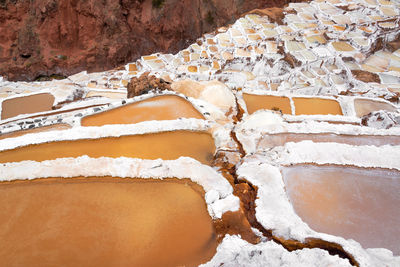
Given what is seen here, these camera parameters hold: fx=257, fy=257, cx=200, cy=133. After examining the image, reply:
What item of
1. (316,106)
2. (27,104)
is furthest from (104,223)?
(27,104)

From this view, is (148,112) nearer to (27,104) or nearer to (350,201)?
(350,201)

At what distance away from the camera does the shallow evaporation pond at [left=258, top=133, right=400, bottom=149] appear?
11.0ft

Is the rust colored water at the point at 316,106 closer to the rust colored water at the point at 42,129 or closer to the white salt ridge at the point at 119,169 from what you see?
the white salt ridge at the point at 119,169

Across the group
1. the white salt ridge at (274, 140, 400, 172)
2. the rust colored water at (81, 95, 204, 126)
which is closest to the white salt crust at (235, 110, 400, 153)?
the white salt ridge at (274, 140, 400, 172)

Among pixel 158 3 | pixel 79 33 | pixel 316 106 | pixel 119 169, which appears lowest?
pixel 316 106

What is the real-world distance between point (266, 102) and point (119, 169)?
3.61 meters

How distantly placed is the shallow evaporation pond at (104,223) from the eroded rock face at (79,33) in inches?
368

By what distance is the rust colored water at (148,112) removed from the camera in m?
3.86

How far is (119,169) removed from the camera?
2.77 meters

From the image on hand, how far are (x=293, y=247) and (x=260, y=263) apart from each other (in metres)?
0.37

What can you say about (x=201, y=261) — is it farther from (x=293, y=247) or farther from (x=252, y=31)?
(x=252, y=31)

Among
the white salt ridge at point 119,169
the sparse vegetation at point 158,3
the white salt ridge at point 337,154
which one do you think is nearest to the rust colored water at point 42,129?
the white salt ridge at point 119,169

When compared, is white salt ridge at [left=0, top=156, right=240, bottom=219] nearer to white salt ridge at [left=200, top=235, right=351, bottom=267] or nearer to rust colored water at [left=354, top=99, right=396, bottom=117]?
white salt ridge at [left=200, top=235, right=351, bottom=267]

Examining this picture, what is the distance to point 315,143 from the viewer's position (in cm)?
313
